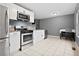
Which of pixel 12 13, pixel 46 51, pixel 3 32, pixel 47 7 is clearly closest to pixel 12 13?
pixel 12 13

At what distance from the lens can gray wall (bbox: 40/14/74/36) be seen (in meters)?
7.47

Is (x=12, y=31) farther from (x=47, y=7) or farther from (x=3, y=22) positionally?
(x=47, y=7)

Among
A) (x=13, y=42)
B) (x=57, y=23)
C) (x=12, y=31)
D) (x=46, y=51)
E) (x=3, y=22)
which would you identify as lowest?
(x=46, y=51)

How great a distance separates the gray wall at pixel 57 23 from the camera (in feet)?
24.5

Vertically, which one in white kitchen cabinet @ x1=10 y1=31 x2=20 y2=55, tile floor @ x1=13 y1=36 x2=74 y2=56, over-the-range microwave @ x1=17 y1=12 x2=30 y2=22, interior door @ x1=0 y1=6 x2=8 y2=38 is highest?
over-the-range microwave @ x1=17 y1=12 x2=30 y2=22

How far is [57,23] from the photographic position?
26.2 feet

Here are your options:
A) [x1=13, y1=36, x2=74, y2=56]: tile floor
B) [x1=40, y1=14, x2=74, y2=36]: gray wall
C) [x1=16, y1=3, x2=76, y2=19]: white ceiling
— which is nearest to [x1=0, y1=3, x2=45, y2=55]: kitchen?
[x1=13, y1=36, x2=74, y2=56]: tile floor

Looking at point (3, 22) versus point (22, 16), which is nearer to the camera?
point (3, 22)

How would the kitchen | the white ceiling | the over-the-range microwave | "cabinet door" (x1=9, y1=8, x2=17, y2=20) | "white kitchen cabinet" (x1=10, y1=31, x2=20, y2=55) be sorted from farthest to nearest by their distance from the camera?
the white ceiling
the over-the-range microwave
"cabinet door" (x1=9, y1=8, x2=17, y2=20)
"white kitchen cabinet" (x1=10, y1=31, x2=20, y2=55)
the kitchen

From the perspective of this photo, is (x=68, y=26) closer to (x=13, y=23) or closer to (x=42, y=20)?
(x=42, y=20)

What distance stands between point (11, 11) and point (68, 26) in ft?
19.5

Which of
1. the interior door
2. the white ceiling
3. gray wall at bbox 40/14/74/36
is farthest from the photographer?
gray wall at bbox 40/14/74/36

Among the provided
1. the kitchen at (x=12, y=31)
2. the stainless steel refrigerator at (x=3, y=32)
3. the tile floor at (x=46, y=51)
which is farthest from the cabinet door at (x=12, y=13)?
the tile floor at (x=46, y=51)

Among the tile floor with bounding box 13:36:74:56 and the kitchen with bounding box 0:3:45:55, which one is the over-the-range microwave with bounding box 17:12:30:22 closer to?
the kitchen with bounding box 0:3:45:55
